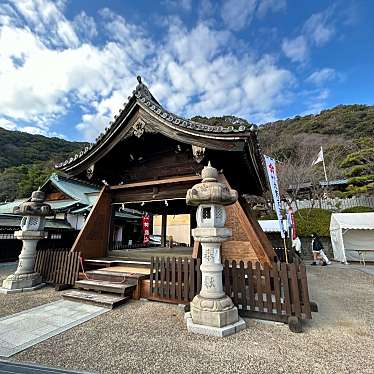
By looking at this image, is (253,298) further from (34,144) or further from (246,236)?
(34,144)

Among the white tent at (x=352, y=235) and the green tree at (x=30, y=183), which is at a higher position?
the green tree at (x=30, y=183)

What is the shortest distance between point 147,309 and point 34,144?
5845cm

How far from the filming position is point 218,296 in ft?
12.6

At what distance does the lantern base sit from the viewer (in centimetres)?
598

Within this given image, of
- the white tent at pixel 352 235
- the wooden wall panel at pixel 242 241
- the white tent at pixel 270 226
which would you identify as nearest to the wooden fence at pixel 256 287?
the wooden wall panel at pixel 242 241

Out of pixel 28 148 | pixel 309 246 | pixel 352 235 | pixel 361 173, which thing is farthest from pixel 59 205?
pixel 28 148

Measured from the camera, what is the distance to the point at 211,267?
3965 mm

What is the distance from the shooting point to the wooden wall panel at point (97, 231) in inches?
265

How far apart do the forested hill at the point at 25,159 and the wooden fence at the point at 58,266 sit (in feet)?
78.0

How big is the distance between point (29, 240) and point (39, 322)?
11.5 feet

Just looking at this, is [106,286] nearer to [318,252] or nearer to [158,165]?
[158,165]

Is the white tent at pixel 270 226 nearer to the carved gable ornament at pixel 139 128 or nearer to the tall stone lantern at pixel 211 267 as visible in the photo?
the carved gable ornament at pixel 139 128

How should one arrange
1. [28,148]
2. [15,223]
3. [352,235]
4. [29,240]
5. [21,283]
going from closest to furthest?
[21,283] < [29,240] < [15,223] < [352,235] < [28,148]

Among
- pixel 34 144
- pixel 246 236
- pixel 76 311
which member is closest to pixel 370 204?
pixel 246 236
